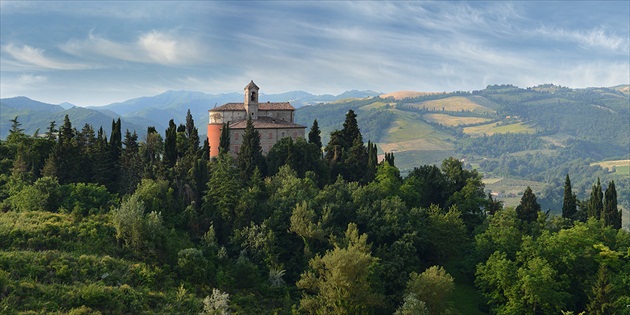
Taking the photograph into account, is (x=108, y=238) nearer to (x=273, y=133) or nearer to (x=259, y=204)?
(x=259, y=204)

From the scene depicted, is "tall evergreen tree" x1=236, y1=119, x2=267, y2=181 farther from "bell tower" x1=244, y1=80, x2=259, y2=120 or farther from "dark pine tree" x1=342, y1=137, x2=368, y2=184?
"dark pine tree" x1=342, y1=137, x2=368, y2=184

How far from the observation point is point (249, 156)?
71938 millimetres

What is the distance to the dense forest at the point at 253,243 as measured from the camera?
43.4 metres

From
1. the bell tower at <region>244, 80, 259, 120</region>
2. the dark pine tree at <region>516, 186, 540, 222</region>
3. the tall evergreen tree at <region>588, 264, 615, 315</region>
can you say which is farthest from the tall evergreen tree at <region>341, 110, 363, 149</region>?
the tall evergreen tree at <region>588, 264, 615, 315</region>

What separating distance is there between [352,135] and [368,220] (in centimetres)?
2873

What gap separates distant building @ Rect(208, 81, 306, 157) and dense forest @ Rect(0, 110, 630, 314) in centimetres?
808

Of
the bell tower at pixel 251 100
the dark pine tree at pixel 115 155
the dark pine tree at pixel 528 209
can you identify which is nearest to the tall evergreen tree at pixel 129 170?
the dark pine tree at pixel 115 155

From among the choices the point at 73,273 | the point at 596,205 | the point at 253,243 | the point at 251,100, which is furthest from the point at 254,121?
the point at 596,205

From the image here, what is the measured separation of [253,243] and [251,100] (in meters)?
40.0

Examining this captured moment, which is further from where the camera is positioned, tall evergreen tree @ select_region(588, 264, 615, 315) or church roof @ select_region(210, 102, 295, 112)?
church roof @ select_region(210, 102, 295, 112)

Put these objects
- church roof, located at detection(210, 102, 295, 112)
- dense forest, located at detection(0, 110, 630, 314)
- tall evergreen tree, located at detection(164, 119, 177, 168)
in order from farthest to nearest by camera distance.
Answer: church roof, located at detection(210, 102, 295, 112) → tall evergreen tree, located at detection(164, 119, 177, 168) → dense forest, located at detection(0, 110, 630, 314)

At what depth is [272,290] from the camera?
5056 cm

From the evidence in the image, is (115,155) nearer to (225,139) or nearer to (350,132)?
(225,139)

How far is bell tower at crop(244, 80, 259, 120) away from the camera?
88.2 m
